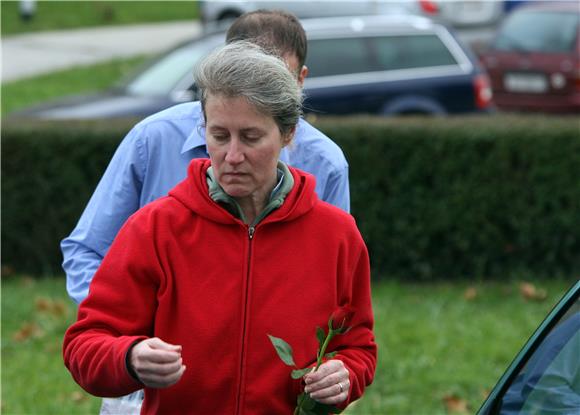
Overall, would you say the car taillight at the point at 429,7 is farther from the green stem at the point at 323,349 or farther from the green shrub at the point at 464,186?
the green stem at the point at 323,349

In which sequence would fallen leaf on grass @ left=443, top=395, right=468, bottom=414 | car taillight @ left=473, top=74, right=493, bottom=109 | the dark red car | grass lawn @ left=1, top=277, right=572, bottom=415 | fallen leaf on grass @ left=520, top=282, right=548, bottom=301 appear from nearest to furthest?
fallen leaf on grass @ left=443, top=395, right=468, bottom=414 < grass lawn @ left=1, top=277, right=572, bottom=415 < fallen leaf on grass @ left=520, top=282, right=548, bottom=301 < car taillight @ left=473, top=74, right=493, bottom=109 < the dark red car

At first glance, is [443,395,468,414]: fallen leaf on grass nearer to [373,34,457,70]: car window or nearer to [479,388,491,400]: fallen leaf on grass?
[479,388,491,400]: fallen leaf on grass

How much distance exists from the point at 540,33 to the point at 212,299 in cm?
1386

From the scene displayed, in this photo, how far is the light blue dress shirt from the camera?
3.20 meters

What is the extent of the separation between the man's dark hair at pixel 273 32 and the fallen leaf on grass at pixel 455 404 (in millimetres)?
2934

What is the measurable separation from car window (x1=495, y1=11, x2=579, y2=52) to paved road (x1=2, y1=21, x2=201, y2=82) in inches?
249

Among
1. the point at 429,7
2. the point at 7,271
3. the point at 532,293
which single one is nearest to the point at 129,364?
the point at 532,293

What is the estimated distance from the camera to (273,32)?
125 inches

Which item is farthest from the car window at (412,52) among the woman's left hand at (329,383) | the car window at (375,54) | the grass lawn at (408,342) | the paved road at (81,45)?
the woman's left hand at (329,383)

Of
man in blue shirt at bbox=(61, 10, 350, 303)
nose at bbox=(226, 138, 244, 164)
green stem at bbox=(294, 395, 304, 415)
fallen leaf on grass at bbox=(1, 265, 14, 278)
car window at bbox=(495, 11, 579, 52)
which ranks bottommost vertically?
car window at bbox=(495, 11, 579, 52)

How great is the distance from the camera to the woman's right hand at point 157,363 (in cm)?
234

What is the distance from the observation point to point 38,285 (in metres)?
8.01

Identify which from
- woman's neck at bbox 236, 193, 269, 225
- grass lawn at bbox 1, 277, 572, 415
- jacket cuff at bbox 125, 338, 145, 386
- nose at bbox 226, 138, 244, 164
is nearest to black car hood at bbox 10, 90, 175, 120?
grass lawn at bbox 1, 277, 572, 415

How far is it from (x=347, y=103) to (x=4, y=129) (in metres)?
4.25
